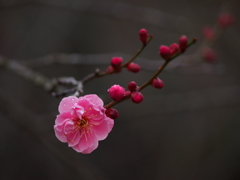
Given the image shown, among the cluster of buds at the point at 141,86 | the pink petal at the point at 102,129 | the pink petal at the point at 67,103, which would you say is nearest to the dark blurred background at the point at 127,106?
the cluster of buds at the point at 141,86

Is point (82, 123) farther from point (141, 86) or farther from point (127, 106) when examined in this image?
point (127, 106)

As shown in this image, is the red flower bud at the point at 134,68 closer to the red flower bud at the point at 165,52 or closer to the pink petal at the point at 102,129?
the red flower bud at the point at 165,52

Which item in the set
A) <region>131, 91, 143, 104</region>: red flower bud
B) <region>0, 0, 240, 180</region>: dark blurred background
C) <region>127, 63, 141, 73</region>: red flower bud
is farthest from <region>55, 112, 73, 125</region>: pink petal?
<region>0, 0, 240, 180</region>: dark blurred background

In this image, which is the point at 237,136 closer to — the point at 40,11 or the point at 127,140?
the point at 127,140

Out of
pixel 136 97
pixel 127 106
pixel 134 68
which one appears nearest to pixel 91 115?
pixel 136 97

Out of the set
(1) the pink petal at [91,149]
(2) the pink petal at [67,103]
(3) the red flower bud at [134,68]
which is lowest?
(1) the pink petal at [91,149]

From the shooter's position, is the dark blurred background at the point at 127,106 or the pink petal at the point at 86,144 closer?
the pink petal at the point at 86,144

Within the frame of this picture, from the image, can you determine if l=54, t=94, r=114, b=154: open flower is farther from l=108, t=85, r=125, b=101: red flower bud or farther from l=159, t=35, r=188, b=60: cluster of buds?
l=159, t=35, r=188, b=60: cluster of buds

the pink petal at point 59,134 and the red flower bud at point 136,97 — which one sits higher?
the red flower bud at point 136,97
